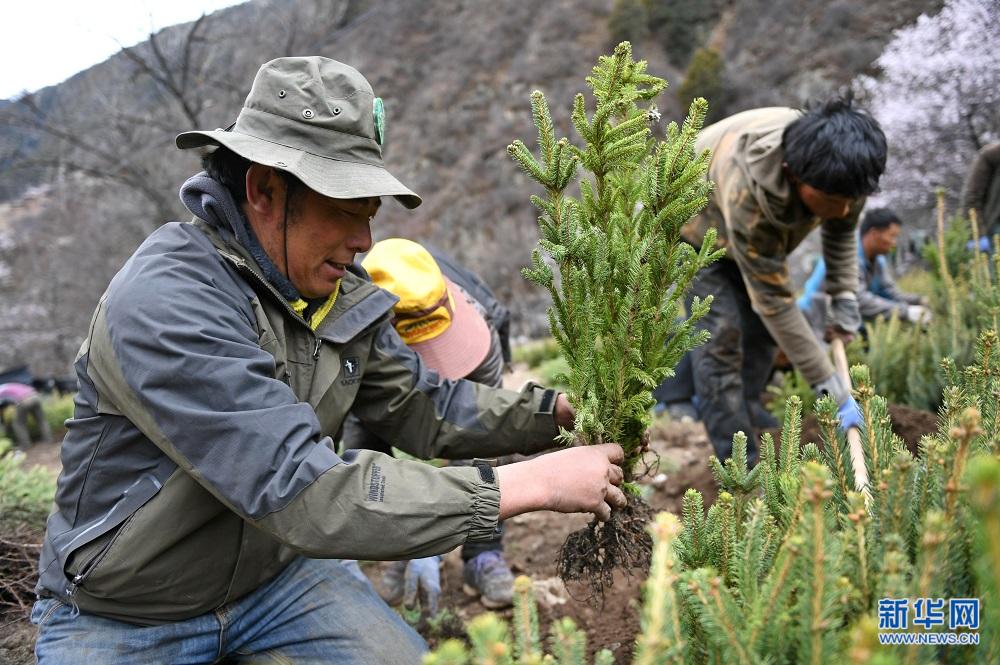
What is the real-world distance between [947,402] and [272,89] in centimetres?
203

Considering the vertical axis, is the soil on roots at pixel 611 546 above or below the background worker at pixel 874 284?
below

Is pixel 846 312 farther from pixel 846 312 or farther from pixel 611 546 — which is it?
pixel 611 546

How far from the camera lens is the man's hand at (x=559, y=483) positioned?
174 cm

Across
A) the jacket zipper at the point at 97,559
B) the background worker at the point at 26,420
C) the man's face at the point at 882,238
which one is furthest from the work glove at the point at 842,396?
the background worker at the point at 26,420

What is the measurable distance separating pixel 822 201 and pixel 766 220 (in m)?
0.26

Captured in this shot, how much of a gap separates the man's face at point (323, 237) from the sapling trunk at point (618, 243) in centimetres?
55

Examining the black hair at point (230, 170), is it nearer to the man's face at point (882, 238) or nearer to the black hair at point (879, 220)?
the black hair at point (879, 220)

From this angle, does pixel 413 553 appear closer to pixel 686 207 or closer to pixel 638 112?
pixel 686 207

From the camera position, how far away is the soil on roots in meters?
2.08

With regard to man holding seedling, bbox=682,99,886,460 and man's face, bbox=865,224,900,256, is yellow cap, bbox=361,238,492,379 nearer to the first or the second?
man holding seedling, bbox=682,99,886,460

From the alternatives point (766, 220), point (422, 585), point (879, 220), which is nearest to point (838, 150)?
point (766, 220)

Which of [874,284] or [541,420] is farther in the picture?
[874,284]

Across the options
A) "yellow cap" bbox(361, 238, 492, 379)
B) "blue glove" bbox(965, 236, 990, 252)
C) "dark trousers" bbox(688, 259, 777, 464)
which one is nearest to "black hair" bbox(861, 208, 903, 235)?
"blue glove" bbox(965, 236, 990, 252)

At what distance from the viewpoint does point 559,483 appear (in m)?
1.78
